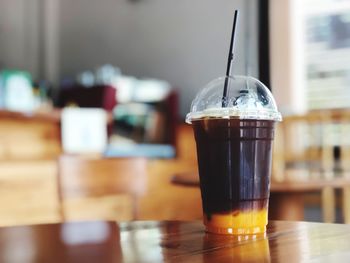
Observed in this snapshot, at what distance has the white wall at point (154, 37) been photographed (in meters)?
4.68

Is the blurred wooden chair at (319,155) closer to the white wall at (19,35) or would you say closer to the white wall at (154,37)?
the white wall at (154,37)

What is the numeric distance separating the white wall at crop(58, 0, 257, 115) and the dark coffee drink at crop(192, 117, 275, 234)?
3478 millimetres

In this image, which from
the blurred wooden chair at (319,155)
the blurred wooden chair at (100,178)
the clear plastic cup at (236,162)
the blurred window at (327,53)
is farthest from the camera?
the blurred window at (327,53)

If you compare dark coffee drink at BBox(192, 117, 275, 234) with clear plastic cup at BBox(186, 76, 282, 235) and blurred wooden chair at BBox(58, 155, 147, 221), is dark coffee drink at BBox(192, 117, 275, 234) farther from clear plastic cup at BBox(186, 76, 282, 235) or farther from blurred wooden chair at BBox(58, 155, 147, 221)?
blurred wooden chair at BBox(58, 155, 147, 221)

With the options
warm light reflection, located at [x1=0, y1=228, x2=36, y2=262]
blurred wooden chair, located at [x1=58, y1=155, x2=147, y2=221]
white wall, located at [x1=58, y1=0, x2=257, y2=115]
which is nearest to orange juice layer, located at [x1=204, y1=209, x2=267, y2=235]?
warm light reflection, located at [x1=0, y1=228, x2=36, y2=262]

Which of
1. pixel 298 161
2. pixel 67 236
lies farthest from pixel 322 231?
pixel 298 161

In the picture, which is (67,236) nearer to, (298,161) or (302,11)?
(298,161)

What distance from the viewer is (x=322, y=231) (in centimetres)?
79

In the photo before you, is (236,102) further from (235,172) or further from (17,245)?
(17,245)

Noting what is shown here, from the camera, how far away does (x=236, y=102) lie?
2.59ft

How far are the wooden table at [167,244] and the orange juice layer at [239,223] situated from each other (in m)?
0.02

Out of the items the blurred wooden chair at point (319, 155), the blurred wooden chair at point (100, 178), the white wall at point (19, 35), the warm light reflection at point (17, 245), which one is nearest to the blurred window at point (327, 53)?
the blurred wooden chair at point (319, 155)

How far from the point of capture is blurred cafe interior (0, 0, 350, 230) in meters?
3.34

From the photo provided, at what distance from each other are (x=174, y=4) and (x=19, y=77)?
5.23 ft
